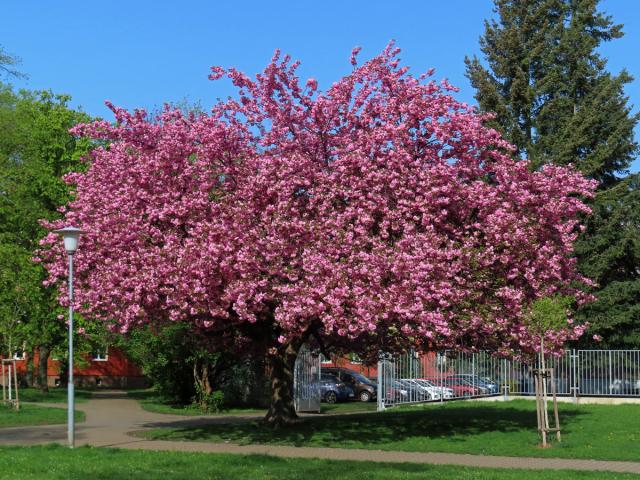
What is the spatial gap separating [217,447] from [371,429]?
509 centimetres

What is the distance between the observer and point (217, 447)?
61.6 feet

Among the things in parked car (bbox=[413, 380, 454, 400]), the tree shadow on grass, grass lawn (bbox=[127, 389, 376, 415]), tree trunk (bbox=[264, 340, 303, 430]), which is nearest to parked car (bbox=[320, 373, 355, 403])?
grass lawn (bbox=[127, 389, 376, 415])

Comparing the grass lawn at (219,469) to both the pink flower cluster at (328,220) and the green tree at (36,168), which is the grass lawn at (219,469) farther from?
the green tree at (36,168)

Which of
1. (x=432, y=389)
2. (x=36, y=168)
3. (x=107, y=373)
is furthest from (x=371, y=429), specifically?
(x=107, y=373)

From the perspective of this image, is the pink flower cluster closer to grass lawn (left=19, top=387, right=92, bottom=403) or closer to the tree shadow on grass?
the tree shadow on grass

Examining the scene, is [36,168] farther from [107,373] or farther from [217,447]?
[217,447]

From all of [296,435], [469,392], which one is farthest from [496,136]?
[469,392]

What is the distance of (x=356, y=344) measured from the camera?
873 inches

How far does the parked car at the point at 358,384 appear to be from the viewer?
40.9 m

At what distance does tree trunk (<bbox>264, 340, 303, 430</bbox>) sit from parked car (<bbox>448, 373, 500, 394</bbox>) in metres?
15.0

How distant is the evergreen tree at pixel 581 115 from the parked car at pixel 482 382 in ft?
20.9

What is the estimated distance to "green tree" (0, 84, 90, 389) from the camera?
133 feet

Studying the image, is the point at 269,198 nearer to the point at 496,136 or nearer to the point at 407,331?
the point at 407,331

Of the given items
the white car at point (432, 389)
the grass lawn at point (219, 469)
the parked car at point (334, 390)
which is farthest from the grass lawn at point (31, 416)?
the parked car at point (334, 390)
